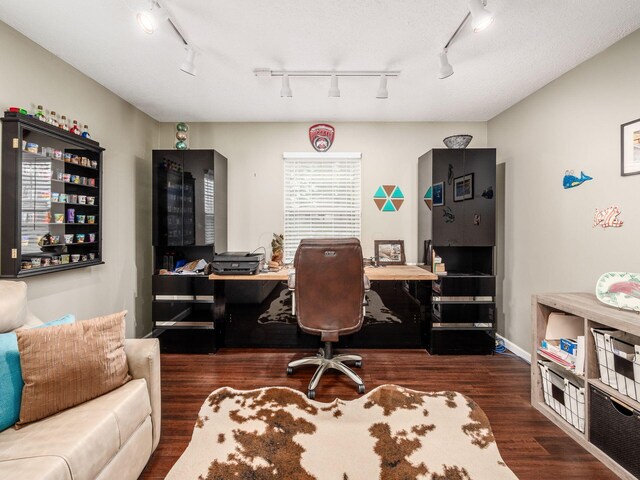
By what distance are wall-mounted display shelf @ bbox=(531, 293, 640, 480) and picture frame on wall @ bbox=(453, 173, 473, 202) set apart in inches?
48.5

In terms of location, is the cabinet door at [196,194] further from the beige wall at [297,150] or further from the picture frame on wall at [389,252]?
the picture frame on wall at [389,252]

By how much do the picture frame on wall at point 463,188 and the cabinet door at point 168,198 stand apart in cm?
292

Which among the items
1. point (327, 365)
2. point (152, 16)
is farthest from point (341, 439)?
point (152, 16)

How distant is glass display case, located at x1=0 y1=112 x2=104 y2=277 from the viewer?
185cm

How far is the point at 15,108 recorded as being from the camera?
1.85m

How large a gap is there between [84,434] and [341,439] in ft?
4.32

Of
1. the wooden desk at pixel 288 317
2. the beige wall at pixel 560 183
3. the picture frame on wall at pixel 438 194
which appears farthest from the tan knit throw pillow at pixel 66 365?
the beige wall at pixel 560 183

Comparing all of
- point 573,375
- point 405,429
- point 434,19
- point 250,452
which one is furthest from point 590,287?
point 250,452

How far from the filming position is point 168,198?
3.11m

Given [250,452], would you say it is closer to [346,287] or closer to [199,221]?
[346,287]

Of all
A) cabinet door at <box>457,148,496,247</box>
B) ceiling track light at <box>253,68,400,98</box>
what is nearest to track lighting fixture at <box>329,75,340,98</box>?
ceiling track light at <box>253,68,400,98</box>

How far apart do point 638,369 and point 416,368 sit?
1.53m

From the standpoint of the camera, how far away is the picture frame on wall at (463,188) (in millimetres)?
3031

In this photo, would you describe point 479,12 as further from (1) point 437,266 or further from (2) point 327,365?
(2) point 327,365
